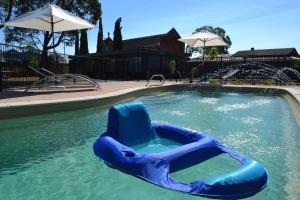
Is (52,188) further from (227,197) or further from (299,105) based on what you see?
(299,105)

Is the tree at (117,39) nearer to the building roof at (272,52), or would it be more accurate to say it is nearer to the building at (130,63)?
the building at (130,63)

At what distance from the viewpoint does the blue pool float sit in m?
3.28

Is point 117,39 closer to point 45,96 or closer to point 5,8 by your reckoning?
point 5,8

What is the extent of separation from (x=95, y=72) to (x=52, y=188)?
2482cm

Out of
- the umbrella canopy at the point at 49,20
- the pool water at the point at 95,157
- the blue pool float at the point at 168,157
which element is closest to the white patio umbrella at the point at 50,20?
the umbrella canopy at the point at 49,20

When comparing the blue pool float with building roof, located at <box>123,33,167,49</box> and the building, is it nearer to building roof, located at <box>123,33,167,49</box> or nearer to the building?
the building

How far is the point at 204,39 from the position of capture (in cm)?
2295

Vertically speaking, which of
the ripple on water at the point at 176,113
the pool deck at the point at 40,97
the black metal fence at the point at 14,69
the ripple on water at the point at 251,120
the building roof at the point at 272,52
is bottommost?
the ripple on water at the point at 251,120

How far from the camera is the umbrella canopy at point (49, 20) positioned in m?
12.8

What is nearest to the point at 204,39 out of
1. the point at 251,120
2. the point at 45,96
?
the point at 45,96

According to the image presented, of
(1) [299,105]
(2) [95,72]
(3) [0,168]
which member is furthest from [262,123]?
(2) [95,72]

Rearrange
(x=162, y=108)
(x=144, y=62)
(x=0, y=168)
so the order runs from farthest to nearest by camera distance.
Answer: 1. (x=144, y=62)
2. (x=162, y=108)
3. (x=0, y=168)

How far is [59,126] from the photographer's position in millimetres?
7875

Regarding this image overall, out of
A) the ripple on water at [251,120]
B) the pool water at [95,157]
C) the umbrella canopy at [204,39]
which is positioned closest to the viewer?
the pool water at [95,157]
